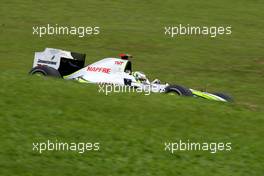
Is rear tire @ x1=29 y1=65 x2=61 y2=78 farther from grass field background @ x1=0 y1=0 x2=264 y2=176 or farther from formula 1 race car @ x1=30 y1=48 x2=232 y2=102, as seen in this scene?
grass field background @ x1=0 y1=0 x2=264 y2=176

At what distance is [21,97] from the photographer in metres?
11.7

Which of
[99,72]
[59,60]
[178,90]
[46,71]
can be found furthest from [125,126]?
[59,60]

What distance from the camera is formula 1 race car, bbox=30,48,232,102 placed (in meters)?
16.1

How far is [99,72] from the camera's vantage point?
16.7 meters

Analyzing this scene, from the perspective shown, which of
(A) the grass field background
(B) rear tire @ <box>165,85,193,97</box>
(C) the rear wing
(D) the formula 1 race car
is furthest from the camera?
(C) the rear wing

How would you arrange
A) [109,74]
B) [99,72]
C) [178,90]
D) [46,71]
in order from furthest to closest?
[99,72]
[109,74]
[46,71]
[178,90]

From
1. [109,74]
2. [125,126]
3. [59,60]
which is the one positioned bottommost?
[125,126]

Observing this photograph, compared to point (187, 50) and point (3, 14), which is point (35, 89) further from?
point (3, 14)

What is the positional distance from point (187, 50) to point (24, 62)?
817 centimetres

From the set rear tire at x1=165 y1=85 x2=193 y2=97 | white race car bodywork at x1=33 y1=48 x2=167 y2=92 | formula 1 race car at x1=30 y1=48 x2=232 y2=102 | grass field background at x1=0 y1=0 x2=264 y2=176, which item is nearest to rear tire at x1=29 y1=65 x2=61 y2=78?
formula 1 race car at x1=30 y1=48 x2=232 y2=102

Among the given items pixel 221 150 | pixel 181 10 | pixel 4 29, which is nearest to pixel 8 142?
pixel 221 150

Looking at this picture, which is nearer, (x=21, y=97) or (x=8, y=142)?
(x=8, y=142)

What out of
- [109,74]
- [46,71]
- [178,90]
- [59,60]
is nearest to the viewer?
[178,90]

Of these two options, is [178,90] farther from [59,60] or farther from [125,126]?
[125,126]
